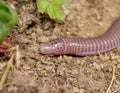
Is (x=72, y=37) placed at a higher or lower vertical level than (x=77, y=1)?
lower

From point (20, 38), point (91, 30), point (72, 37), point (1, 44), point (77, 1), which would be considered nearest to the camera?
point (1, 44)

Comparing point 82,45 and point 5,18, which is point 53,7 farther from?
point 5,18

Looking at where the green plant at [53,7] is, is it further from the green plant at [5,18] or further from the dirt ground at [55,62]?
the green plant at [5,18]

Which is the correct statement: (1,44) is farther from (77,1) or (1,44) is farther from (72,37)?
(77,1)

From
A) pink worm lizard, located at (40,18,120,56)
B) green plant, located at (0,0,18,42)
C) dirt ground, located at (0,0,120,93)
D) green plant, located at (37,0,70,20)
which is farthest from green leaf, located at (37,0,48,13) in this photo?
green plant, located at (0,0,18,42)

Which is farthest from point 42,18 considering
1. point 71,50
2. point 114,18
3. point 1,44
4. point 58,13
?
point 114,18

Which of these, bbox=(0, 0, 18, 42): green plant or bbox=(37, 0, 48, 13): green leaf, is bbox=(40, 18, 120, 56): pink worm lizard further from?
bbox=(0, 0, 18, 42): green plant
